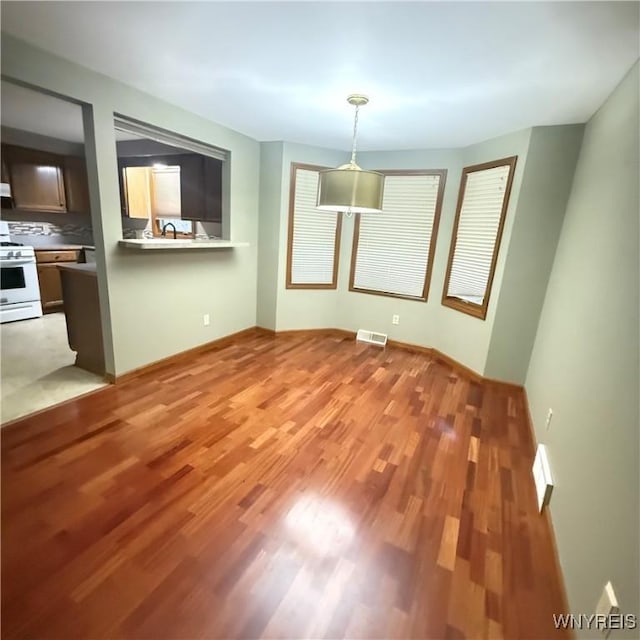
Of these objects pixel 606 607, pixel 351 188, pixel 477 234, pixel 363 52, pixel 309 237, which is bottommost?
pixel 606 607

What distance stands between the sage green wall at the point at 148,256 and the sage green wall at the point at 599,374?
127 inches

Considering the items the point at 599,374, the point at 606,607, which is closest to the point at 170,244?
the point at 599,374

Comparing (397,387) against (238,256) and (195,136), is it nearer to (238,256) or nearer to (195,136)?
(238,256)

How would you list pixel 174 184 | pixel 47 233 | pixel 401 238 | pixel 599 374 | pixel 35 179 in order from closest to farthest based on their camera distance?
1. pixel 599 374
2. pixel 401 238
3. pixel 174 184
4. pixel 35 179
5. pixel 47 233

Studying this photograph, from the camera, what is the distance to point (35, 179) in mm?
4652

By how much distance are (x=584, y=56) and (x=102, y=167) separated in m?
3.13

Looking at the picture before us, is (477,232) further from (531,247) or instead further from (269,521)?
(269,521)

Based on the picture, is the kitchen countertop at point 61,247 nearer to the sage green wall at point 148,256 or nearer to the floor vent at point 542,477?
the sage green wall at point 148,256

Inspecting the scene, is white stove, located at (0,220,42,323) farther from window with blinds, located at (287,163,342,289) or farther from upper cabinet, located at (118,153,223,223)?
window with blinds, located at (287,163,342,289)

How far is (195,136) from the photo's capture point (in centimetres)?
316

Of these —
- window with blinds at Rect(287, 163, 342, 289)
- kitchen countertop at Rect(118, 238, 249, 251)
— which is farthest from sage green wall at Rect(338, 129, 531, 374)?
kitchen countertop at Rect(118, 238, 249, 251)

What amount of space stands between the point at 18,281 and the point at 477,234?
18.5 ft

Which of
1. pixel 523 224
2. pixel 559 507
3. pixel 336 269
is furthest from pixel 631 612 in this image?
pixel 336 269

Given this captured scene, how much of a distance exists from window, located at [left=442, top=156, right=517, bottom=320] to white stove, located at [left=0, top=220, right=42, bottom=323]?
211 inches
